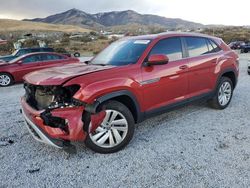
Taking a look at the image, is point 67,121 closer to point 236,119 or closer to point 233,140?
point 233,140

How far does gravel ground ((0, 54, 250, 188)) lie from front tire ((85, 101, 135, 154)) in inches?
5.3

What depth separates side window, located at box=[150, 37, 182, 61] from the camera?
440 cm

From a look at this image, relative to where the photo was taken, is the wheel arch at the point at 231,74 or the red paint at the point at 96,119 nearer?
the red paint at the point at 96,119

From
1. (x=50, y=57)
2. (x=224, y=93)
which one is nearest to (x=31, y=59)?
(x=50, y=57)

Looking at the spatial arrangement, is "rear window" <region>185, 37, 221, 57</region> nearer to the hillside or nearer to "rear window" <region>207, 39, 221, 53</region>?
"rear window" <region>207, 39, 221, 53</region>

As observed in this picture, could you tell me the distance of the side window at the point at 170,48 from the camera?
173 inches

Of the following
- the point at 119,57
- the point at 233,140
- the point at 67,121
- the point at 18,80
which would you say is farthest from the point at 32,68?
the point at 233,140

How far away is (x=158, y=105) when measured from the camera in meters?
4.34

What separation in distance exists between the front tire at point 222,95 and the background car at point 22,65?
8239mm

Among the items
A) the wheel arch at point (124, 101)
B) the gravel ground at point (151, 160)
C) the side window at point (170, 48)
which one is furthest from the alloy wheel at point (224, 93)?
the wheel arch at point (124, 101)

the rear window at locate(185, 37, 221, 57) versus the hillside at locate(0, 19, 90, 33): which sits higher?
the hillside at locate(0, 19, 90, 33)

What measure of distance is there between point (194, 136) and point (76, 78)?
2.26 meters

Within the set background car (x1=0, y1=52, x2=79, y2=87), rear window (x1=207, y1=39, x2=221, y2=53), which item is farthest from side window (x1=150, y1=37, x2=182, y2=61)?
background car (x1=0, y1=52, x2=79, y2=87)

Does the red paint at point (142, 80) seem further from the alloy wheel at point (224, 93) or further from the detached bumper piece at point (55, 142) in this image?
the alloy wheel at point (224, 93)
